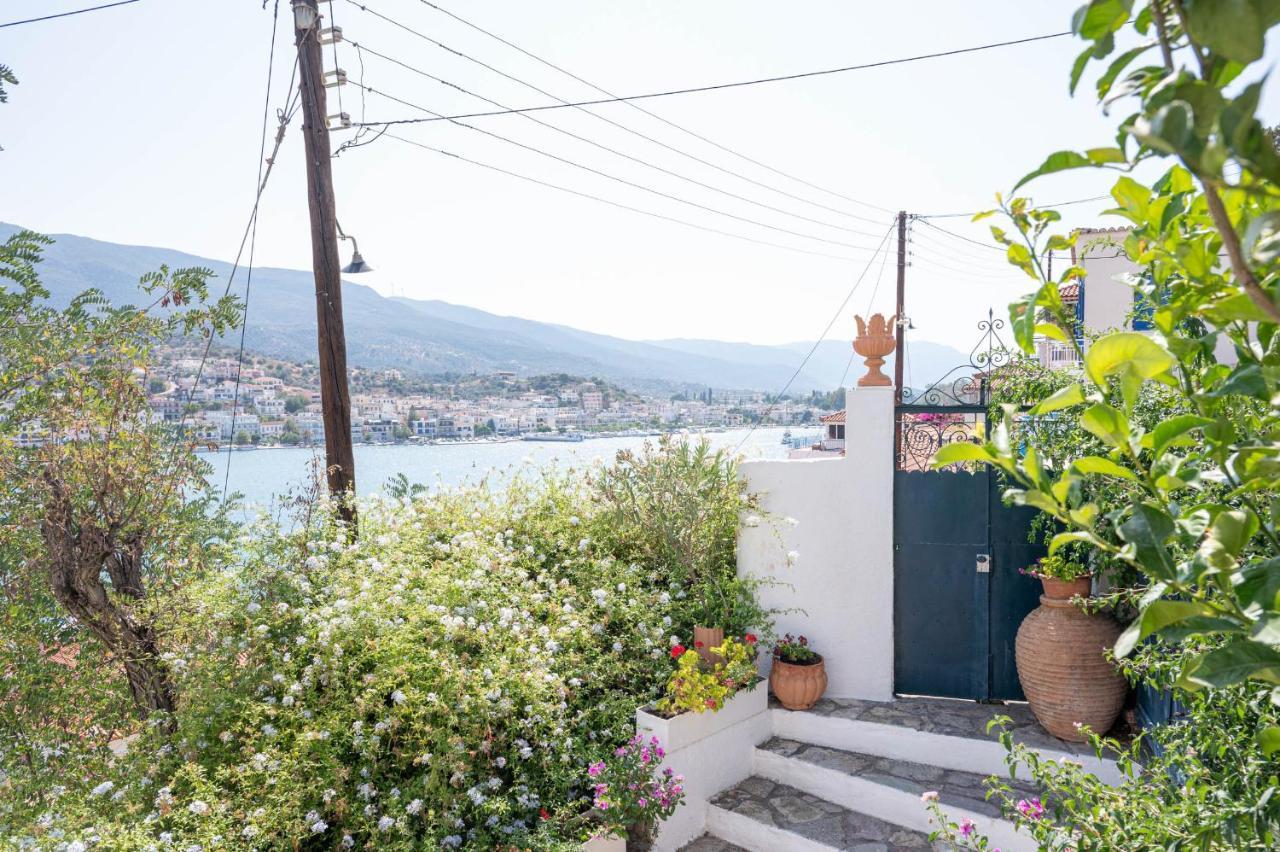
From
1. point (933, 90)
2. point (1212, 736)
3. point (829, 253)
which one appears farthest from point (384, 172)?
point (829, 253)

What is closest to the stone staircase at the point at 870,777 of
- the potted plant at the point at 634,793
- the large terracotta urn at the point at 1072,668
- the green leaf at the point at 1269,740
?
the large terracotta urn at the point at 1072,668

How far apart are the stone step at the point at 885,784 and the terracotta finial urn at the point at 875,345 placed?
2431mm

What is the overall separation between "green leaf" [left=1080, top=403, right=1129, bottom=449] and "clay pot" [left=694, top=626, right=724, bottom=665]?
4322mm

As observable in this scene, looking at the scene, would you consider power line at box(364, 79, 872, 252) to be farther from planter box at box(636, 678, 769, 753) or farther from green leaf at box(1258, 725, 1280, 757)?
green leaf at box(1258, 725, 1280, 757)

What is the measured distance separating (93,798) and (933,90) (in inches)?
308

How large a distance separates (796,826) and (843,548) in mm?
1823

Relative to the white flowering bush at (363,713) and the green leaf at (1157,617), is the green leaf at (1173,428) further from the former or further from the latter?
the white flowering bush at (363,713)

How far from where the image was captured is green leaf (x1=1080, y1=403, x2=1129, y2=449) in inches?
25.1

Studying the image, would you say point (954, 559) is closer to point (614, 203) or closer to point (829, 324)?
point (614, 203)

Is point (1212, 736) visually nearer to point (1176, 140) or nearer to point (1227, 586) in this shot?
point (1227, 586)

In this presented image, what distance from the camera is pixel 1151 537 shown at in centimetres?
61

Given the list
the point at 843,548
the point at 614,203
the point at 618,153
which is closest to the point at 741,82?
the point at 618,153

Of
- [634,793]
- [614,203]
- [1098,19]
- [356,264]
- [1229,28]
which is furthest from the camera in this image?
[614,203]

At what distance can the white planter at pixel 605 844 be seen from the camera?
353 cm
